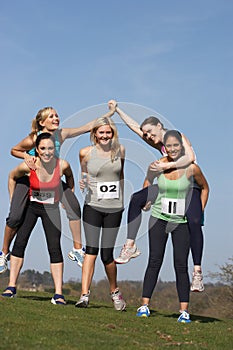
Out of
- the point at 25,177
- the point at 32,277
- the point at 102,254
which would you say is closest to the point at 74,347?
the point at 102,254

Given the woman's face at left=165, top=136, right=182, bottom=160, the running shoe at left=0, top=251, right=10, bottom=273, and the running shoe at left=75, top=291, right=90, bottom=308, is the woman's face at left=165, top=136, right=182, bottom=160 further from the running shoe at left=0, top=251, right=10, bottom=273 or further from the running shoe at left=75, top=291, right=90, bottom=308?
the running shoe at left=0, top=251, right=10, bottom=273

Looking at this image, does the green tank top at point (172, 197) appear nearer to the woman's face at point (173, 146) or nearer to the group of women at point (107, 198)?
the group of women at point (107, 198)

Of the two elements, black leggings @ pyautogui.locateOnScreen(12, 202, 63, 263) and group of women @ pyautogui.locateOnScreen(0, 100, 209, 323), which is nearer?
group of women @ pyautogui.locateOnScreen(0, 100, 209, 323)

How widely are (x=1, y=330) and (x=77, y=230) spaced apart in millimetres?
3164

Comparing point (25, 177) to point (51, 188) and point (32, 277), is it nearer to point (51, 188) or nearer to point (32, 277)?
point (51, 188)

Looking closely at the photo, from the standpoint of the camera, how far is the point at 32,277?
28.9 meters

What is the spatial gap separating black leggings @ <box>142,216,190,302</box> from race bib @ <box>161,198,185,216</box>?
232 millimetres

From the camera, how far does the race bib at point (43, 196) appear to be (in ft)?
32.3

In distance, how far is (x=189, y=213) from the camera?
31.8 ft

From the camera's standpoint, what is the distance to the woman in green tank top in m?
9.63

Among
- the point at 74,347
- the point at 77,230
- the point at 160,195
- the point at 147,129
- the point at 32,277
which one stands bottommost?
the point at 32,277

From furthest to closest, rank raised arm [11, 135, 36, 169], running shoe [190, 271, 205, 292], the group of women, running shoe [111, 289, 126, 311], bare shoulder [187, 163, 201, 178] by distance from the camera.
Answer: running shoe [111, 289, 126, 311]
raised arm [11, 135, 36, 169]
bare shoulder [187, 163, 201, 178]
the group of women
running shoe [190, 271, 205, 292]

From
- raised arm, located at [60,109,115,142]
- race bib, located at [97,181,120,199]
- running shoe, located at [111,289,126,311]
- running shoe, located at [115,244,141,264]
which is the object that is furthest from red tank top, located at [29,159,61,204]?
running shoe, located at [111,289,126,311]

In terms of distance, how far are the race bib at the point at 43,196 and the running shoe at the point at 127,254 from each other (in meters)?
1.38
